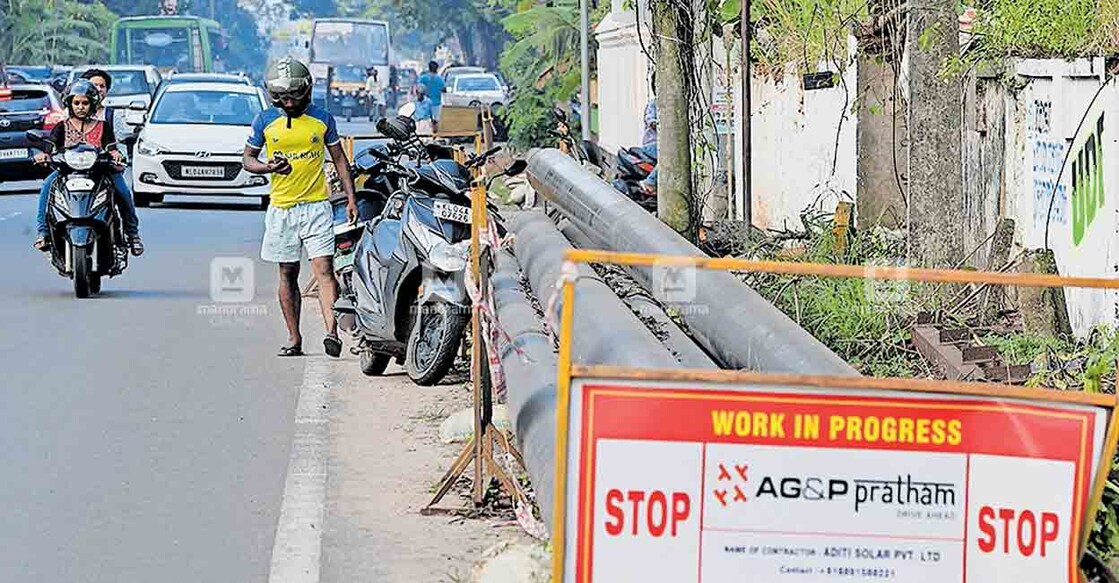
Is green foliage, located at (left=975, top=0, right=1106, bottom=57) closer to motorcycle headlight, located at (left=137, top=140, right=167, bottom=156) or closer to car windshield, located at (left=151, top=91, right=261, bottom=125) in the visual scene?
motorcycle headlight, located at (left=137, top=140, right=167, bottom=156)

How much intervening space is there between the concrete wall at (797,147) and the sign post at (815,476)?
995cm

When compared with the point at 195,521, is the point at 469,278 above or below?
above

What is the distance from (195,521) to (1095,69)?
4773 millimetres

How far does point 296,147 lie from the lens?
10.9 m

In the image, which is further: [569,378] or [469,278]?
[469,278]

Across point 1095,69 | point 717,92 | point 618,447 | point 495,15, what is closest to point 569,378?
point 618,447

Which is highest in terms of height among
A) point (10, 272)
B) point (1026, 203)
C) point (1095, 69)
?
point (1095, 69)

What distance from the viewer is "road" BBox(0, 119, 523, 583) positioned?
6852mm

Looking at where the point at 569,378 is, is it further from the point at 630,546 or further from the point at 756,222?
the point at 756,222

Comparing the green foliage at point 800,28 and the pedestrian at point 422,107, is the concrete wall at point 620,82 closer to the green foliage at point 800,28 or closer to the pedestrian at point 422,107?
the pedestrian at point 422,107

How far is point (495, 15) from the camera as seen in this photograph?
241 feet

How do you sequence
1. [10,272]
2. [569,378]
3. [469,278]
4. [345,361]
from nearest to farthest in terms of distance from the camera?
[569,378] → [469,278] → [345,361] → [10,272]

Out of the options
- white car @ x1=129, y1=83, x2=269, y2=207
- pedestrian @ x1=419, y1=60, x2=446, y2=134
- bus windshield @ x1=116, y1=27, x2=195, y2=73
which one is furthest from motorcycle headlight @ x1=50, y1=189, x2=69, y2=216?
bus windshield @ x1=116, y1=27, x2=195, y2=73

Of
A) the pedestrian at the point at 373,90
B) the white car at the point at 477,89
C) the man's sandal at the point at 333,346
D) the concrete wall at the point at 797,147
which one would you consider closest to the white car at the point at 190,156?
the concrete wall at the point at 797,147
